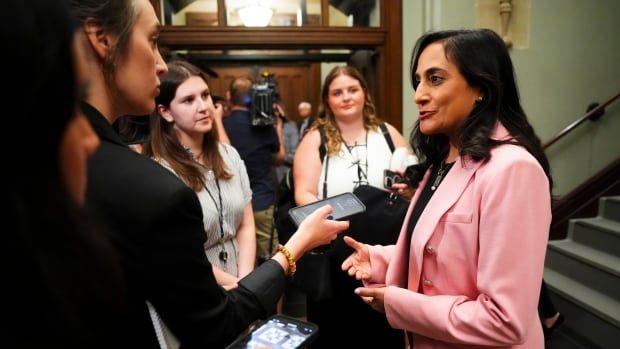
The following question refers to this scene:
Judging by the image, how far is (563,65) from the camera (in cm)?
336

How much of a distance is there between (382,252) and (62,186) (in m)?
1.10

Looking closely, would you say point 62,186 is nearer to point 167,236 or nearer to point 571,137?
point 167,236

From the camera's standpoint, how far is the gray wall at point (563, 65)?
3262 millimetres

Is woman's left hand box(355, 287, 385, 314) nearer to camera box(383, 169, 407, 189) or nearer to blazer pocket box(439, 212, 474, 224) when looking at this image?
blazer pocket box(439, 212, 474, 224)

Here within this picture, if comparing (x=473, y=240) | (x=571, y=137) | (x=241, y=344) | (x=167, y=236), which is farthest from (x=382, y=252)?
(x=571, y=137)

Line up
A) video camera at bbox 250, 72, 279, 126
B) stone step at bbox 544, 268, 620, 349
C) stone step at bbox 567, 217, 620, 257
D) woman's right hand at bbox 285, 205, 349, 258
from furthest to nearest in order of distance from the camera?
stone step at bbox 567, 217, 620, 257, video camera at bbox 250, 72, 279, 126, stone step at bbox 544, 268, 620, 349, woman's right hand at bbox 285, 205, 349, 258

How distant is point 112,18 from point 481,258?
2.89 feet

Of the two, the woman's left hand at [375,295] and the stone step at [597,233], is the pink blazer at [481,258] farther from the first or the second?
the stone step at [597,233]

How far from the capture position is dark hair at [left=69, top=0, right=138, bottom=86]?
70 cm

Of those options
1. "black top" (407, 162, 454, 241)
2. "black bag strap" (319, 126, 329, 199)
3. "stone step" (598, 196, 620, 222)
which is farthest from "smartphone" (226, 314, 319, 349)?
"stone step" (598, 196, 620, 222)

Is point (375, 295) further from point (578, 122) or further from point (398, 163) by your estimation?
point (578, 122)

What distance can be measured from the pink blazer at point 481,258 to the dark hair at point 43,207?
78 centimetres

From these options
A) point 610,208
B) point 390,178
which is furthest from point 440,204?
point 610,208

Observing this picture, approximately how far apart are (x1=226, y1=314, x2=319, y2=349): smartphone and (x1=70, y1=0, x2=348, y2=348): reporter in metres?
0.07
